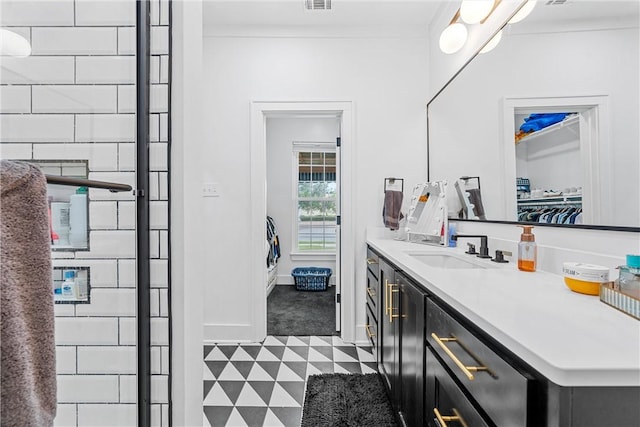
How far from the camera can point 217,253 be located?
2752 millimetres

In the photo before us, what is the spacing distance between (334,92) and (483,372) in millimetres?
2448

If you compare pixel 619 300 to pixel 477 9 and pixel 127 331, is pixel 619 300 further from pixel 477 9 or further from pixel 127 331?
pixel 477 9

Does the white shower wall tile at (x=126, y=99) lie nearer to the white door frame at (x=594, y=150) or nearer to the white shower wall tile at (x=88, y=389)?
the white shower wall tile at (x=88, y=389)

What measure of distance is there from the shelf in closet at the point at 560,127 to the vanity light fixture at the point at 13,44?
1560mm

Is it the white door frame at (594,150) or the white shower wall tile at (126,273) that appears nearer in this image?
the white shower wall tile at (126,273)

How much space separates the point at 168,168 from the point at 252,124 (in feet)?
6.36

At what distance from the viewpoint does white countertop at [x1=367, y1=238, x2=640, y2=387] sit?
0.51 metres

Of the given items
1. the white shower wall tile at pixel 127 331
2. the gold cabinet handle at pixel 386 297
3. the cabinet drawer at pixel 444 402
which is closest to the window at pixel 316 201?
the gold cabinet handle at pixel 386 297

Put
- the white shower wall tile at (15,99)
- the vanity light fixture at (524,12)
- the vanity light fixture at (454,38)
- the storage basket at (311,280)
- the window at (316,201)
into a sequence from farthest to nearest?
the window at (316,201) < the storage basket at (311,280) < the vanity light fixture at (454,38) < the vanity light fixture at (524,12) < the white shower wall tile at (15,99)

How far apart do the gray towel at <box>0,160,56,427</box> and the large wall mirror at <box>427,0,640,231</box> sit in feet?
4.70

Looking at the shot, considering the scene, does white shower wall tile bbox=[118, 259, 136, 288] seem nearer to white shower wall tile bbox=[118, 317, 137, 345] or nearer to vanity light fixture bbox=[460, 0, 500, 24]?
white shower wall tile bbox=[118, 317, 137, 345]

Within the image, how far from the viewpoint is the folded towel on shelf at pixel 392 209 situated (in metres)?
2.56

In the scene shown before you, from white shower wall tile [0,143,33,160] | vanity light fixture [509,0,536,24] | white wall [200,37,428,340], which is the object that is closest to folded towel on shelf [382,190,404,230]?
white wall [200,37,428,340]

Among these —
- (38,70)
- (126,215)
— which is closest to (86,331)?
(126,215)
